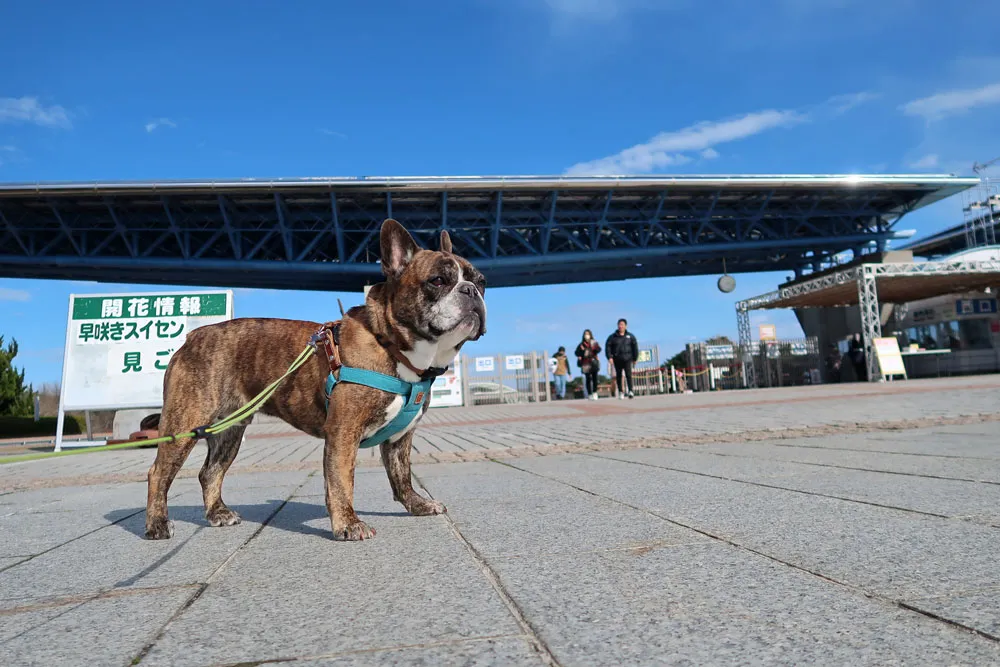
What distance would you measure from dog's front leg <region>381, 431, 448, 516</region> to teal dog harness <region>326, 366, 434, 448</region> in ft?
0.42

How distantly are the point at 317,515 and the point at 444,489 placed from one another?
950mm

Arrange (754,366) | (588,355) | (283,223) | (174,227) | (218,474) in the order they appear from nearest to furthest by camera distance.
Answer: (218,474) → (588,355) → (754,366) → (174,227) → (283,223)

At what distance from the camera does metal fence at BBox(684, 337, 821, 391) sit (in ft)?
109

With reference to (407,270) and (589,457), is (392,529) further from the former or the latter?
(589,457)

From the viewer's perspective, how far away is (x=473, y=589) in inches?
68.9

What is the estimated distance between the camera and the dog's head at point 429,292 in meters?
2.71

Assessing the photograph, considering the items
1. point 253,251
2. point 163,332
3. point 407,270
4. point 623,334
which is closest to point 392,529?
point 407,270

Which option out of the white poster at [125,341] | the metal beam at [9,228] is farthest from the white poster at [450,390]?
the metal beam at [9,228]

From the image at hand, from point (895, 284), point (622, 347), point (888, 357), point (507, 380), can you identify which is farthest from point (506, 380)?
point (895, 284)

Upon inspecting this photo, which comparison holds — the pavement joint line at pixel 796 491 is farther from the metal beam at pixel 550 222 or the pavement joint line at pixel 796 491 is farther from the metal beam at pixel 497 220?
the metal beam at pixel 550 222

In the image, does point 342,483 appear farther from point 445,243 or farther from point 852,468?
point 852,468

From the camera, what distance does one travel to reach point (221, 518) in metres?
3.12

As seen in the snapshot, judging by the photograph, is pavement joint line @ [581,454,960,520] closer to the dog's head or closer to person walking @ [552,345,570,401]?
the dog's head

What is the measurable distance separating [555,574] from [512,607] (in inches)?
12.4
